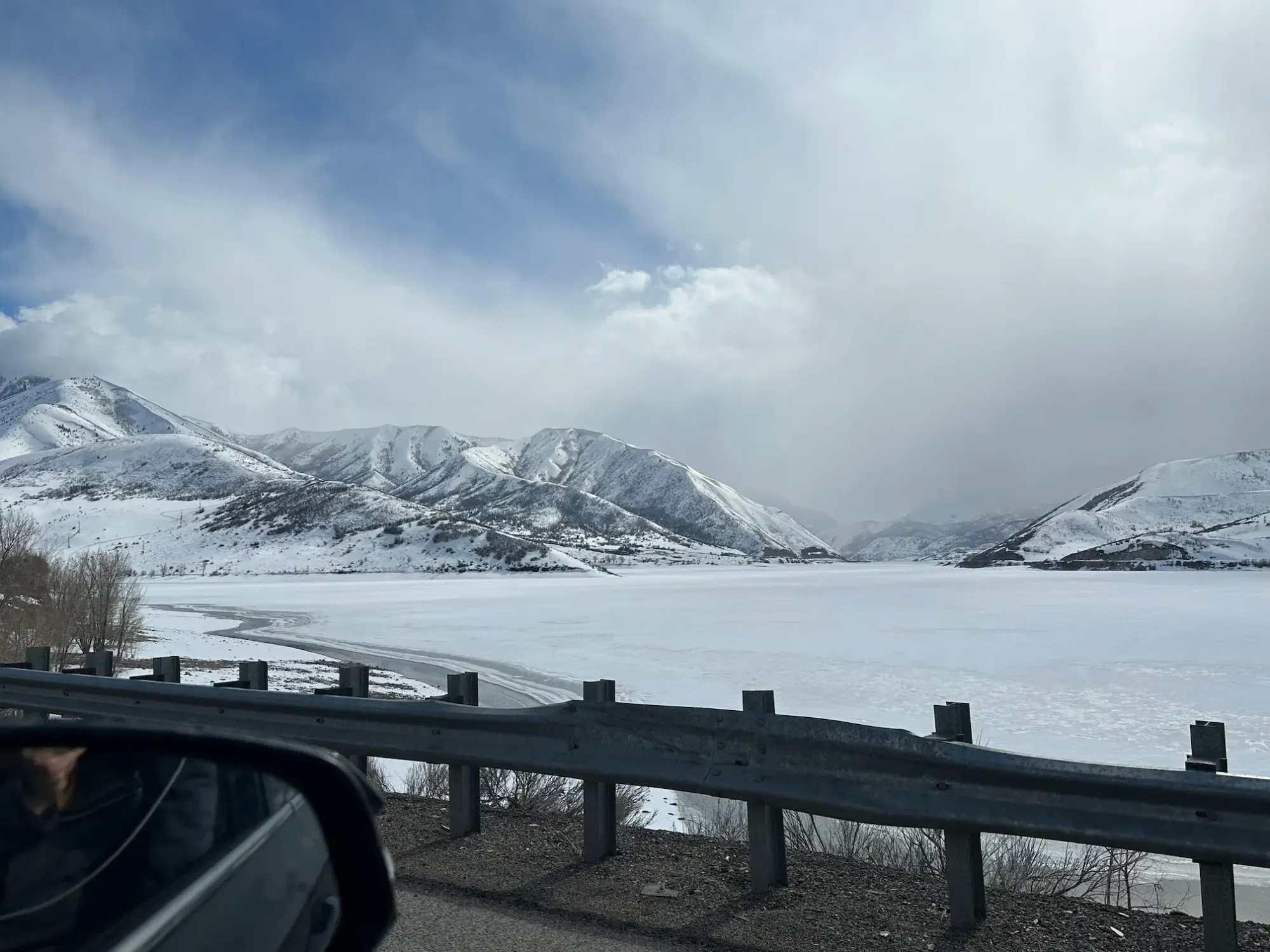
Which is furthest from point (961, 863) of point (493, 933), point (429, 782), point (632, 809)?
point (429, 782)

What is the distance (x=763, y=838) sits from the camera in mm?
4684

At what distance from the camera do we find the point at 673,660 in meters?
23.6

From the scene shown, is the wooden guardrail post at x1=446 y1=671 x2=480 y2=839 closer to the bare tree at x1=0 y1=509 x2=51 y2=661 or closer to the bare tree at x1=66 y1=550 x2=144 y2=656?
the bare tree at x1=0 y1=509 x2=51 y2=661

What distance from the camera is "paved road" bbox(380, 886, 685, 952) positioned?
4047 millimetres

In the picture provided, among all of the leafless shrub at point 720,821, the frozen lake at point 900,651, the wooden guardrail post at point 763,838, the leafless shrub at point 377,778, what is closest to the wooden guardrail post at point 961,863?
the wooden guardrail post at point 763,838

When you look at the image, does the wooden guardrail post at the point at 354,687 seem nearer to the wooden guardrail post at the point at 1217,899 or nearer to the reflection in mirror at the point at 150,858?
the reflection in mirror at the point at 150,858

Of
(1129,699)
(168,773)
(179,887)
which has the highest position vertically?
(168,773)

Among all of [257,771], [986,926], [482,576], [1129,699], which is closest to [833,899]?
[986,926]

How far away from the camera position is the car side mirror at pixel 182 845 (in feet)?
5.14

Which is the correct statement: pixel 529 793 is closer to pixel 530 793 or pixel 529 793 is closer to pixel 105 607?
pixel 530 793

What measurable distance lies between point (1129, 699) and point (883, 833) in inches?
440

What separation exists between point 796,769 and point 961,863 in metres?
0.78

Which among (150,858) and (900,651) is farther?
(900,651)

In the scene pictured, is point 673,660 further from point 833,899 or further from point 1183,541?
point 1183,541
